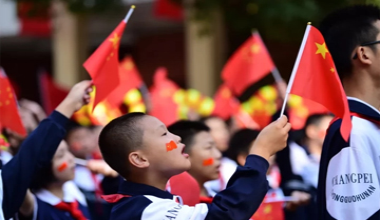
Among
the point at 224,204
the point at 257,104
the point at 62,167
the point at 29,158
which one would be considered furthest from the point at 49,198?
the point at 257,104

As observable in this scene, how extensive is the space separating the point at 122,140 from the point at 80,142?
378 centimetres

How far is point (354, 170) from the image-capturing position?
2811 millimetres

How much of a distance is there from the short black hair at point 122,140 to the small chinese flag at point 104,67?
0.80m

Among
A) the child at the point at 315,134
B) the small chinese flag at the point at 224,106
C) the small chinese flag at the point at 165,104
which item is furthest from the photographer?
the small chinese flag at the point at 224,106

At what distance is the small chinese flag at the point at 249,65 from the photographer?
23.4ft

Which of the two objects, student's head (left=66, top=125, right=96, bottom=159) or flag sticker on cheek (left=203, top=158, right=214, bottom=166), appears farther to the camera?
student's head (left=66, top=125, right=96, bottom=159)

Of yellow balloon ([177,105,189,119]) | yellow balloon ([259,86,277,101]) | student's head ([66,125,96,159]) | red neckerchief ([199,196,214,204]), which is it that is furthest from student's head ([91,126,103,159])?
yellow balloon ([259,86,277,101])

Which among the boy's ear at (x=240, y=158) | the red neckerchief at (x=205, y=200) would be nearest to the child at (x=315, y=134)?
the boy's ear at (x=240, y=158)

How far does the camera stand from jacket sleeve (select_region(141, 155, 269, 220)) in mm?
2676

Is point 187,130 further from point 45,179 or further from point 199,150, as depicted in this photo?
point 45,179

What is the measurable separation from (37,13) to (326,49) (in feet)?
29.6

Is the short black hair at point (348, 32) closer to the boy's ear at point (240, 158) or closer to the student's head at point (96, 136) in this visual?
the boy's ear at point (240, 158)

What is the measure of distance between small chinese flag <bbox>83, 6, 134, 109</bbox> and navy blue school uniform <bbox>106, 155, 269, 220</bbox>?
1.27 metres

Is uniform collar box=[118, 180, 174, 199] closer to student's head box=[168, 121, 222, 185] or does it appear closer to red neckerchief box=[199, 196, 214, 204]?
red neckerchief box=[199, 196, 214, 204]
